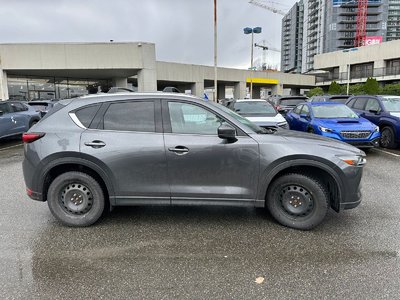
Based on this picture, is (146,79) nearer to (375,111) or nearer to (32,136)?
(375,111)

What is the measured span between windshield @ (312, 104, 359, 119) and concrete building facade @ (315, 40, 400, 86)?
43851mm

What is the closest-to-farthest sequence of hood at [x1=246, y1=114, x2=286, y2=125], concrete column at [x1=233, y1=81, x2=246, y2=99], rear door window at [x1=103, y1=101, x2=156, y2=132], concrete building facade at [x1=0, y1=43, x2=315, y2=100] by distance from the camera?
rear door window at [x1=103, y1=101, x2=156, y2=132]
hood at [x1=246, y1=114, x2=286, y2=125]
concrete building facade at [x1=0, y1=43, x2=315, y2=100]
concrete column at [x1=233, y1=81, x2=246, y2=99]

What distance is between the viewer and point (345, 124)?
28.2ft

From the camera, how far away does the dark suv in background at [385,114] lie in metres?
9.61

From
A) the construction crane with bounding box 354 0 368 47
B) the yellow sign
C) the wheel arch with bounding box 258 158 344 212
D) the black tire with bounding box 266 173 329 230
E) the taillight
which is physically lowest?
the black tire with bounding box 266 173 329 230

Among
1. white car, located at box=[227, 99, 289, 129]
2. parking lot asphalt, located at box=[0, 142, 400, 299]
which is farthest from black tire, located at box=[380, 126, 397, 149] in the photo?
parking lot asphalt, located at box=[0, 142, 400, 299]

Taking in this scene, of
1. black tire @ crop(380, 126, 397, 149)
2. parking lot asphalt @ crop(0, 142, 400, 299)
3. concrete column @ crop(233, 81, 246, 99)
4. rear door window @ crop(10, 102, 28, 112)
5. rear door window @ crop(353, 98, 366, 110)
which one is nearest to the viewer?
parking lot asphalt @ crop(0, 142, 400, 299)

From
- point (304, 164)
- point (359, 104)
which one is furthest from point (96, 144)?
point (359, 104)

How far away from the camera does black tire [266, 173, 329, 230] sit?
13.2ft

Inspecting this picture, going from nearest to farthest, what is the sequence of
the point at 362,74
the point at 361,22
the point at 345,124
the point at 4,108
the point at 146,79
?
1. the point at 345,124
2. the point at 4,108
3. the point at 146,79
4. the point at 362,74
5. the point at 361,22

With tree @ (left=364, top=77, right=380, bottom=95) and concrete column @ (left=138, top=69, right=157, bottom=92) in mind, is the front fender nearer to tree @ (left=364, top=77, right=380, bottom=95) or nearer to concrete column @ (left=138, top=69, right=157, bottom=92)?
concrete column @ (left=138, top=69, right=157, bottom=92)

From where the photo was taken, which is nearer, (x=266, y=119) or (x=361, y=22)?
(x=266, y=119)

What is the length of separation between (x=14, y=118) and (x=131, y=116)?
9320 mm

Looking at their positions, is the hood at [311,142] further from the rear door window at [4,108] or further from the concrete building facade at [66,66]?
the concrete building facade at [66,66]
